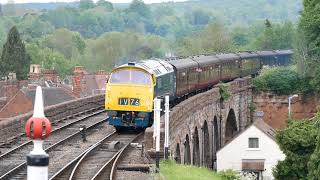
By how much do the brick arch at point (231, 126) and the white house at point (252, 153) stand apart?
9.72 m

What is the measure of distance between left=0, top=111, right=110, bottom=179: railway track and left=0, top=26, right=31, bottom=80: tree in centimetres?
5502

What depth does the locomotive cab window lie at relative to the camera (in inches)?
984

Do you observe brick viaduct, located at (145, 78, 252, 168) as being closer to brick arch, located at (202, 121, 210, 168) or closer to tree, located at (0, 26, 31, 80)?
brick arch, located at (202, 121, 210, 168)

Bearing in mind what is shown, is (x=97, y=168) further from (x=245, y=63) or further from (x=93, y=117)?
(x=245, y=63)

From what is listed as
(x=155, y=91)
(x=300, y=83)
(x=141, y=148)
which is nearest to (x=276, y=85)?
(x=300, y=83)

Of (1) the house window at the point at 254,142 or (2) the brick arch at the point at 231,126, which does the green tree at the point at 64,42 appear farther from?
(1) the house window at the point at 254,142

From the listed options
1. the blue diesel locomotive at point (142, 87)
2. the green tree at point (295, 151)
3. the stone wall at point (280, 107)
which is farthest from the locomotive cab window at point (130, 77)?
the stone wall at point (280, 107)

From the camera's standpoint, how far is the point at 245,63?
5838 centimetres

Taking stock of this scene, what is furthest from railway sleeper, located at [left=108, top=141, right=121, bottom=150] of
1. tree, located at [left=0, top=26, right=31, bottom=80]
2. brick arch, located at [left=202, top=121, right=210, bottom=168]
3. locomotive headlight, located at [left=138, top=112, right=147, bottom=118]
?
tree, located at [left=0, top=26, right=31, bottom=80]

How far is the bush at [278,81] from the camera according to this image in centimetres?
5938

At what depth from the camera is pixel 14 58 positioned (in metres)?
87.6

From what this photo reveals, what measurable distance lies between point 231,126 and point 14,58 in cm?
3996

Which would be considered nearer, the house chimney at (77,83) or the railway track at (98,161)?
the railway track at (98,161)

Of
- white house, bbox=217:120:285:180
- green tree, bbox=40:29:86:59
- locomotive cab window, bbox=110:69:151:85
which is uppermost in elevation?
green tree, bbox=40:29:86:59
